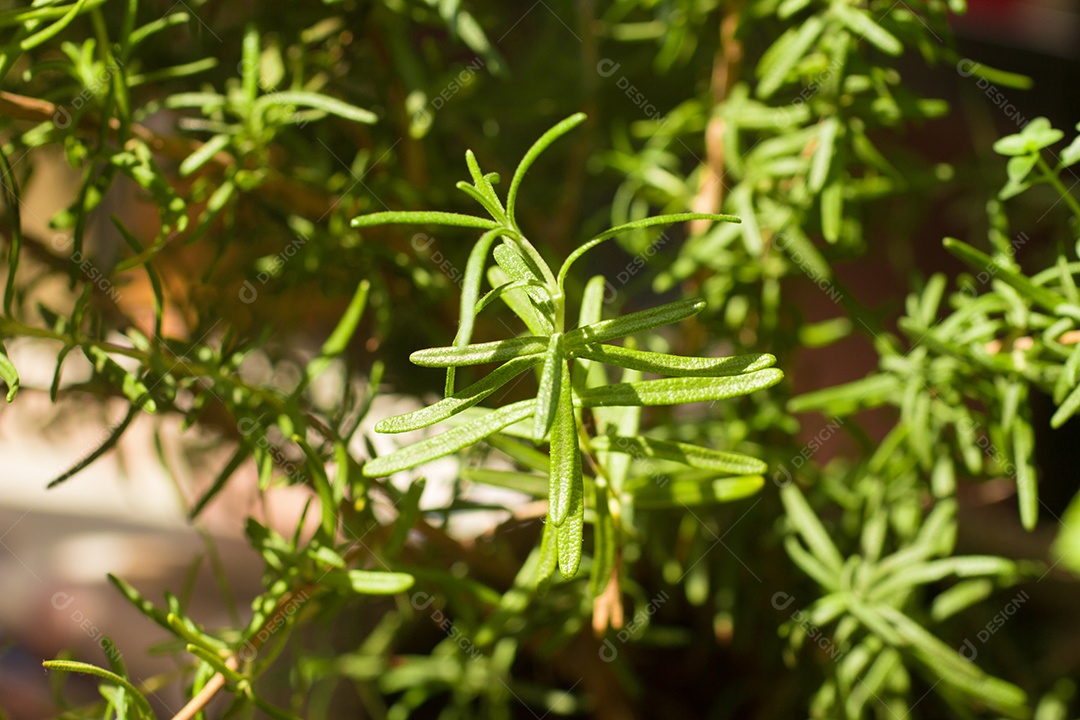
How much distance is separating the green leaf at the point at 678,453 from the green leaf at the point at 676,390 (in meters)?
0.04

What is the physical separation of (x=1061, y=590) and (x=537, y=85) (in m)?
0.47

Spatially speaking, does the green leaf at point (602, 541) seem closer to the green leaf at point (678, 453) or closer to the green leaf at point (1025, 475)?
the green leaf at point (678, 453)

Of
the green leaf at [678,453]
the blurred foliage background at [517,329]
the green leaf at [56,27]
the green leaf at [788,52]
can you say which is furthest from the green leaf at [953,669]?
the green leaf at [56,27]

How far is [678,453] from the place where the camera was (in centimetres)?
29

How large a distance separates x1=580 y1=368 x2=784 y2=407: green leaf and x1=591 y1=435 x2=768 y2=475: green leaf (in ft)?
0.12

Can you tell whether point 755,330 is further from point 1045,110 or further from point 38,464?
point 38,464

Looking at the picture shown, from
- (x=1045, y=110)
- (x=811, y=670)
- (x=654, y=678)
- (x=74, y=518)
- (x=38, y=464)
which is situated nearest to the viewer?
(x=811, y=670)

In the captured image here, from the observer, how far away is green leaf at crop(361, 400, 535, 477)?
0.23m

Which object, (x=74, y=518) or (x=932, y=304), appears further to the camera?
(x=74, y=518)

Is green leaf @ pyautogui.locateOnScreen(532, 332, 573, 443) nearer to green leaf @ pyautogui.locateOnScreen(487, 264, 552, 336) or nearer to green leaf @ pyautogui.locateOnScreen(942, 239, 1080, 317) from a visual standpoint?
green leaf @ pyautogui.locateOnScreen(487, 264, 552, 336)

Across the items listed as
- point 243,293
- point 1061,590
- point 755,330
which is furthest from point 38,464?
point 1061,590

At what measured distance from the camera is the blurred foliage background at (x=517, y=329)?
31 centimetres

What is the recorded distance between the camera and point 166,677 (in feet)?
1.18

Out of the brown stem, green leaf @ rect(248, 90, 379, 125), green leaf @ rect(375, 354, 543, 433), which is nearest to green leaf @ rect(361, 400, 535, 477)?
green leaf @ rect(375, 354, 543, 433)
